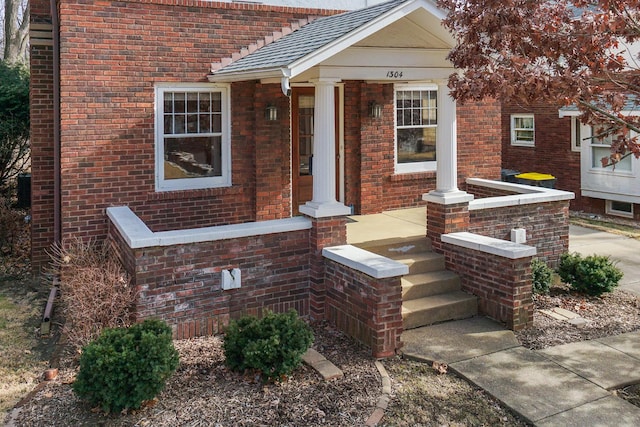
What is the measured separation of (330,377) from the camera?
610 cm

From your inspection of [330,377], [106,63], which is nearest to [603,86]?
[330,377]

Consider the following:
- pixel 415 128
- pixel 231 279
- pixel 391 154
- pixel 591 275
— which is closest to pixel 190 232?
pixel 231 279

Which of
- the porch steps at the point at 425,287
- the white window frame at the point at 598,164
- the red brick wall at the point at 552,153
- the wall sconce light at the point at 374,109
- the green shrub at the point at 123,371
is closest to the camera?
the green shrub at the point at 123,371

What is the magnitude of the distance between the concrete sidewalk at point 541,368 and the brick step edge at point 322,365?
0.94 meters

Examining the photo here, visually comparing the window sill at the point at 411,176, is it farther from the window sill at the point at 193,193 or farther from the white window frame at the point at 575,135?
the white window frame at the point at 575,135

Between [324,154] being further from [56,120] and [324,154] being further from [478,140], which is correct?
[478,140]

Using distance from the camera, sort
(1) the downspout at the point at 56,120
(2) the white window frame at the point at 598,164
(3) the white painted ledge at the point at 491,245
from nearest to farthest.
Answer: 1. (3) the white painted ledge at the point at 491,245
2. (1) the downspout at the point at 56,120
3. (2) the white window frame at the point at 598,164

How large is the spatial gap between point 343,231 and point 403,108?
174 inches

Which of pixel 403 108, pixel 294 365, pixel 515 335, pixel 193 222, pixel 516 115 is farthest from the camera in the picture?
Answer: pixel 516 115

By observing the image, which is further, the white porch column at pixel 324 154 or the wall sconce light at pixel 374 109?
the wall sconce light at pixel 374 109

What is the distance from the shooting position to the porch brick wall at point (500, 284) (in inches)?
294

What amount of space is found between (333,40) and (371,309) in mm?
3207

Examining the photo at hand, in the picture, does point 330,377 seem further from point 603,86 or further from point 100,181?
point 100,181

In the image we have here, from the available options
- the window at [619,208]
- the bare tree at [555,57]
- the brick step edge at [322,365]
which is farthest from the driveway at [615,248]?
the brick step edge at [322,365]
